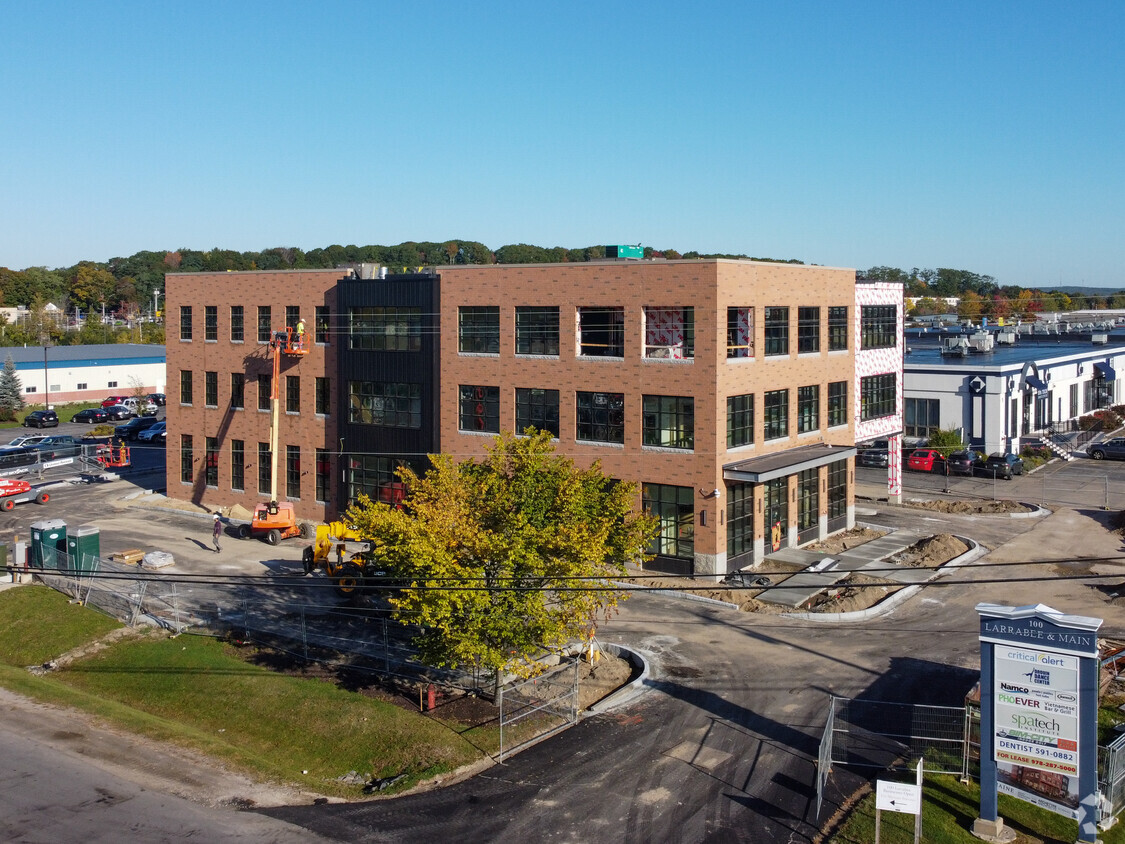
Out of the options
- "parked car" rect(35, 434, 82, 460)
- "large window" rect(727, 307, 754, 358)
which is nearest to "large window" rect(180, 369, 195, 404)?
"parked car" rect(35, 434, 82, 460)

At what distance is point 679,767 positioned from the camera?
2192 centimetres

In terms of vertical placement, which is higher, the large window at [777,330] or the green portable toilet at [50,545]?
the large window at [777,330]

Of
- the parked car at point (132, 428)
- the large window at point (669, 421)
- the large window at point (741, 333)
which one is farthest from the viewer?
the parked car at point (132, 428)

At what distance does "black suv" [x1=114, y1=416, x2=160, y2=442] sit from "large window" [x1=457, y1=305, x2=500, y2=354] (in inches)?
1659

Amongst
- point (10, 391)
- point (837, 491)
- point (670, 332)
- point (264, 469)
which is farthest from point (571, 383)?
point (10, 391)

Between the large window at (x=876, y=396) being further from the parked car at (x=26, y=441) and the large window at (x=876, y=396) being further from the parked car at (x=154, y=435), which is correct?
the parked car at (x=26, y=441)

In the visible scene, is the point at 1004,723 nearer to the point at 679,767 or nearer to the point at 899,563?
the point at 679,767

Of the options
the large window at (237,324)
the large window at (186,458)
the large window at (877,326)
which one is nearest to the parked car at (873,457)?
the large window at (877,326)

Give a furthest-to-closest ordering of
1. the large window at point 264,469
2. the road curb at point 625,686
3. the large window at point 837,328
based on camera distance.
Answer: the large window at point 264,469 → the large window at point 837,328 → the road curb at point 625,686

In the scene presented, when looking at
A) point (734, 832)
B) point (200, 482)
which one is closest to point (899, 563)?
point (734, 832)

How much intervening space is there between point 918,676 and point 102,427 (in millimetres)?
68239

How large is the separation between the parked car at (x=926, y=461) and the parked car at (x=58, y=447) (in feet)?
168

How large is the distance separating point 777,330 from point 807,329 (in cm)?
276

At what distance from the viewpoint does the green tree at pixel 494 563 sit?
23547 mm
